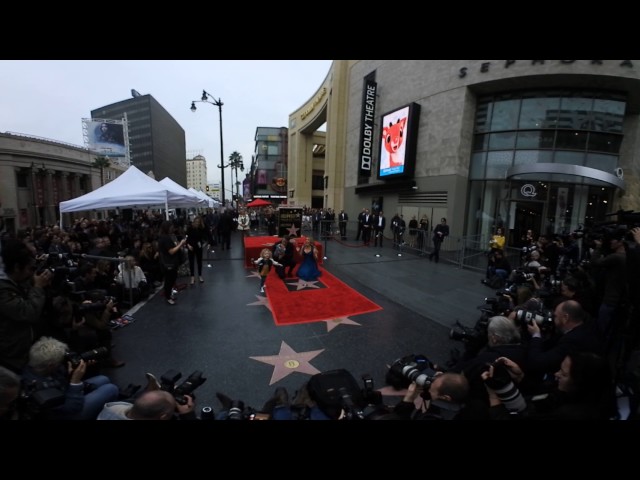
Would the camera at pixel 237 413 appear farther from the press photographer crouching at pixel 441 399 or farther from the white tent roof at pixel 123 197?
the white tent roof at pixel 123 197

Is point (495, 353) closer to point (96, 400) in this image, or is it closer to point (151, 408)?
point (151, 408)

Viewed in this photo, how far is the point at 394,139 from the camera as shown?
1781cm

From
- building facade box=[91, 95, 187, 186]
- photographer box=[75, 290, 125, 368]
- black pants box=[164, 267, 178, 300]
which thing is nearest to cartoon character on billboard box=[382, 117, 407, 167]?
black pants box=[164, 267, 178, 300]

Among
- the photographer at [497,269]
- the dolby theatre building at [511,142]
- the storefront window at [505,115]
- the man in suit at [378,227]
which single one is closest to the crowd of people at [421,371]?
the photographer at [497,269]

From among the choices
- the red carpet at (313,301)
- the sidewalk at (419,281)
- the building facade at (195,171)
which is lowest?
the red carpet at (313,301)

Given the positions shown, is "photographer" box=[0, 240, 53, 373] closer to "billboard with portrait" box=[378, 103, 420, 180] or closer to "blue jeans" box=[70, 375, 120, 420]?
"blue jeans" box=[70, 375, 120, 420]

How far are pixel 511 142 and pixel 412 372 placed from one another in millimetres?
15791

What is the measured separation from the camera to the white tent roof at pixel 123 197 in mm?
9289

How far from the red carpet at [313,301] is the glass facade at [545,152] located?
925 centimetres

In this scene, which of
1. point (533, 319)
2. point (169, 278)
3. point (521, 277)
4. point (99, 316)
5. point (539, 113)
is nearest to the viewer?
point (533, 319)

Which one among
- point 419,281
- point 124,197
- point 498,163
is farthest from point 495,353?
point 498,163

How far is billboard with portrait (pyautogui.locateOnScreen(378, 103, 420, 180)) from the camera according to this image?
16.4m

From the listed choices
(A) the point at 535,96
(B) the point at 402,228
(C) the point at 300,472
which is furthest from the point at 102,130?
(C) the point at 300,472

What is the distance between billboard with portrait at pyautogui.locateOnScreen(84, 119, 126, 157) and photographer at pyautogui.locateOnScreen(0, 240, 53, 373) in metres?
61.3
